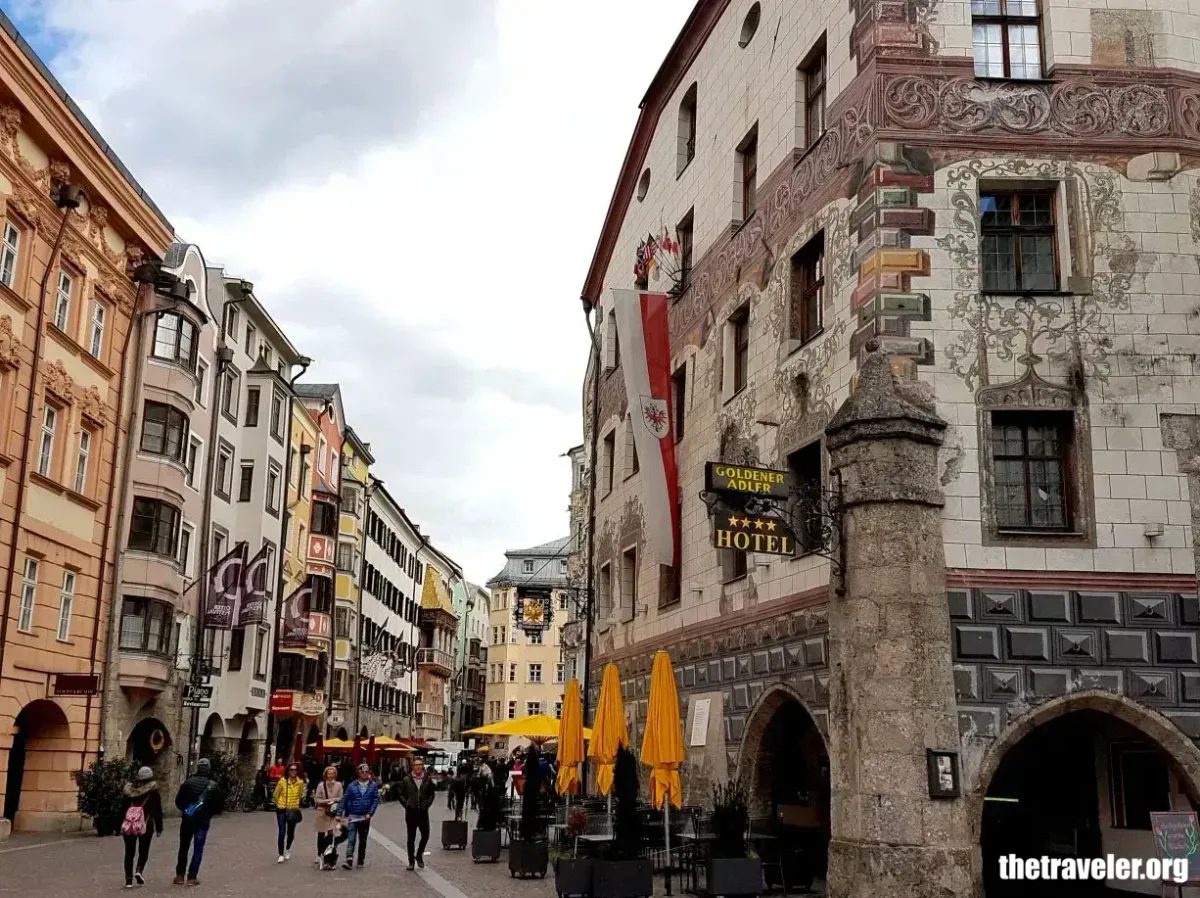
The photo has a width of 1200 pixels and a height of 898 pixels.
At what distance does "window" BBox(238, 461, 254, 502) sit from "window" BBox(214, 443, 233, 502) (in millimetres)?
1600

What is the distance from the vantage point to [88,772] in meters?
28.3

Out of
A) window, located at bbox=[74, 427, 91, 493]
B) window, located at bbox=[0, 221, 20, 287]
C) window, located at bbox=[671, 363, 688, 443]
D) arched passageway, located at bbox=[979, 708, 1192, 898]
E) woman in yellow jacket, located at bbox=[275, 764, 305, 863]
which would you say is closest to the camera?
arched passageway, located at bbox=[979, 708, 1192, 898]

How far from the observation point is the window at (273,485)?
46125 millimetres

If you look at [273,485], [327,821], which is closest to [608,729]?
[327,821]

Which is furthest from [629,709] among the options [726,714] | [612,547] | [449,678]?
[449,678]

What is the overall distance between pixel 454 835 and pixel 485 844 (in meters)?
2.97

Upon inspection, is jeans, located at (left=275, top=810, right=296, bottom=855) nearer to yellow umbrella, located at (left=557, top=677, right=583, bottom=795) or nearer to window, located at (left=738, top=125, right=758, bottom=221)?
yellow umbrella, located at (left=557, top=677, right=583, bottom=795)

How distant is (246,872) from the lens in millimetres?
20078

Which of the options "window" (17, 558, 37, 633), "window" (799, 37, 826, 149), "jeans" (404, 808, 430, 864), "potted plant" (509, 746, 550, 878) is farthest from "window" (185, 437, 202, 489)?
"window" (799, 37, 826, 149)

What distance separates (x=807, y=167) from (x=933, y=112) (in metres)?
2.78

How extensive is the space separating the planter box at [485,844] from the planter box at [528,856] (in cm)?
272

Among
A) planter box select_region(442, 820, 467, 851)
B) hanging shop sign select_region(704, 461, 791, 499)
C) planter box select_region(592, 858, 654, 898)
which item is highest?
hanging shop sign select_region(704, 461, 791, 499)

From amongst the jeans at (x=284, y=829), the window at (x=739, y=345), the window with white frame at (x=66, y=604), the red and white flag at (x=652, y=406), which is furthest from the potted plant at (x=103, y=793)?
the window at (x=739, y=345)

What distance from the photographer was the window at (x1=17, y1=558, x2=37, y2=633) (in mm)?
26019
